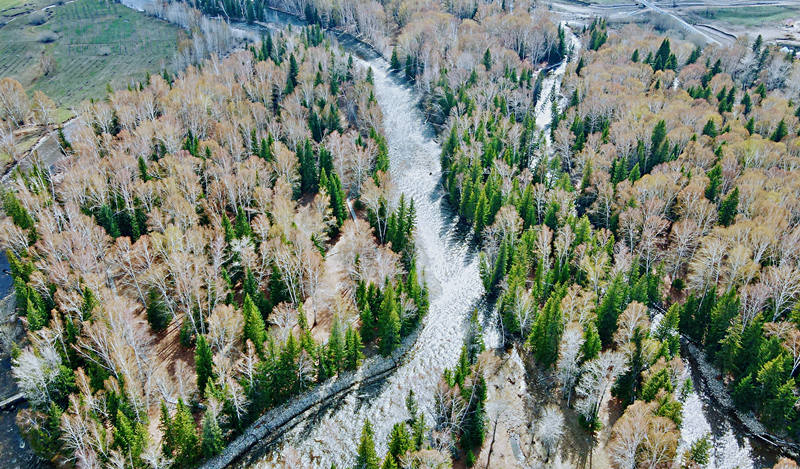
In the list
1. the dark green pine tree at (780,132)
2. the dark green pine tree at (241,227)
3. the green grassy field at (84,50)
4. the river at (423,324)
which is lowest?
the river at (423,324)

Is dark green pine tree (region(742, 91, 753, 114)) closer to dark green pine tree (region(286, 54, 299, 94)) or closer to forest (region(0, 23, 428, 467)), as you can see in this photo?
forest (region(0, 23, 428, 467))

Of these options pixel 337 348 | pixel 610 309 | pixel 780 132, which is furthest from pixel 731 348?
pixel 780 132

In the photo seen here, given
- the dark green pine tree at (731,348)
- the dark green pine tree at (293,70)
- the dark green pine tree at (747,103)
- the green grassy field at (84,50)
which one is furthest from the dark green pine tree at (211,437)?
the dark green pine tree at (747,103)

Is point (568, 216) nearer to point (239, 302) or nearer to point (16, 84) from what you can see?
point (239, 302)

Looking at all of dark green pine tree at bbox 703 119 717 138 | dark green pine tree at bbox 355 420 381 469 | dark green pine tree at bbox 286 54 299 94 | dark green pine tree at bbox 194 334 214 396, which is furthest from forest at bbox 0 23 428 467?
dark green pine tree at bbox 703 119 717 138

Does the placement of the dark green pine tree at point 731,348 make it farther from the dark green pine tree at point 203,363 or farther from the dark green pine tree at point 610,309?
the dark green pine tree at point 203,363
